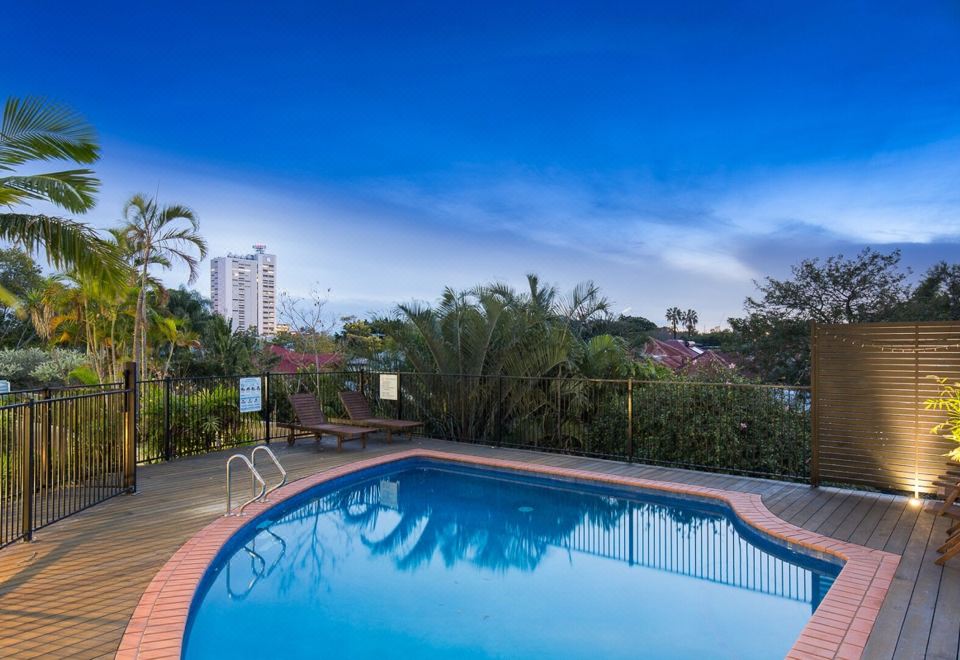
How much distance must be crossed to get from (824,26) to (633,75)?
3304 millimetres

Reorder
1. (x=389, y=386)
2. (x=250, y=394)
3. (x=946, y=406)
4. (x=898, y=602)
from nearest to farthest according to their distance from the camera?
(x=898, y=602) → (x=946, y=406) → (x=250, y=394) → (x=389, y=386)

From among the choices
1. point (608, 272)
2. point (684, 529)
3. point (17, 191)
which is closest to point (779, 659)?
point (684, 529)

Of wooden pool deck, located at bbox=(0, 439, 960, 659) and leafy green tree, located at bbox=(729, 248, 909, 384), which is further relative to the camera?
leafy green tree, located at bbox=(729, 248, 909, 384)

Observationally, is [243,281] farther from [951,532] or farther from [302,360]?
[951,532]

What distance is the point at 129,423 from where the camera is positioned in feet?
20.5

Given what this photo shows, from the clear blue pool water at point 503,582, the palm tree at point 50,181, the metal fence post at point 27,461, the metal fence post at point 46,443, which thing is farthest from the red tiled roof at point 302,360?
the metal fence post at point 27,461

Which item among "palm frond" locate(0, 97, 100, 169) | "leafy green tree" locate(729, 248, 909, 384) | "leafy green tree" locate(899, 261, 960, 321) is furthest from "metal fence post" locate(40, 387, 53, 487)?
"leafy green tree" locate(899, 261, 960, 321)

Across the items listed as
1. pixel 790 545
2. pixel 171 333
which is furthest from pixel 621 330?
pixel 790 545

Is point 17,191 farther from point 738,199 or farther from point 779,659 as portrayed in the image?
point 738,199

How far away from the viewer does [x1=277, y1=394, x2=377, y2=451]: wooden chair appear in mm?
9359

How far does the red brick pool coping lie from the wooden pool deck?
0.27 feet

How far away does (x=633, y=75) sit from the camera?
38.7ft

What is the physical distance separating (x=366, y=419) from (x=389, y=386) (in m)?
0.72

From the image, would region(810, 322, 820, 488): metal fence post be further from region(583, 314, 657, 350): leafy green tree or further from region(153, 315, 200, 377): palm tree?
region(153, 315, 200, 377): palm tree
